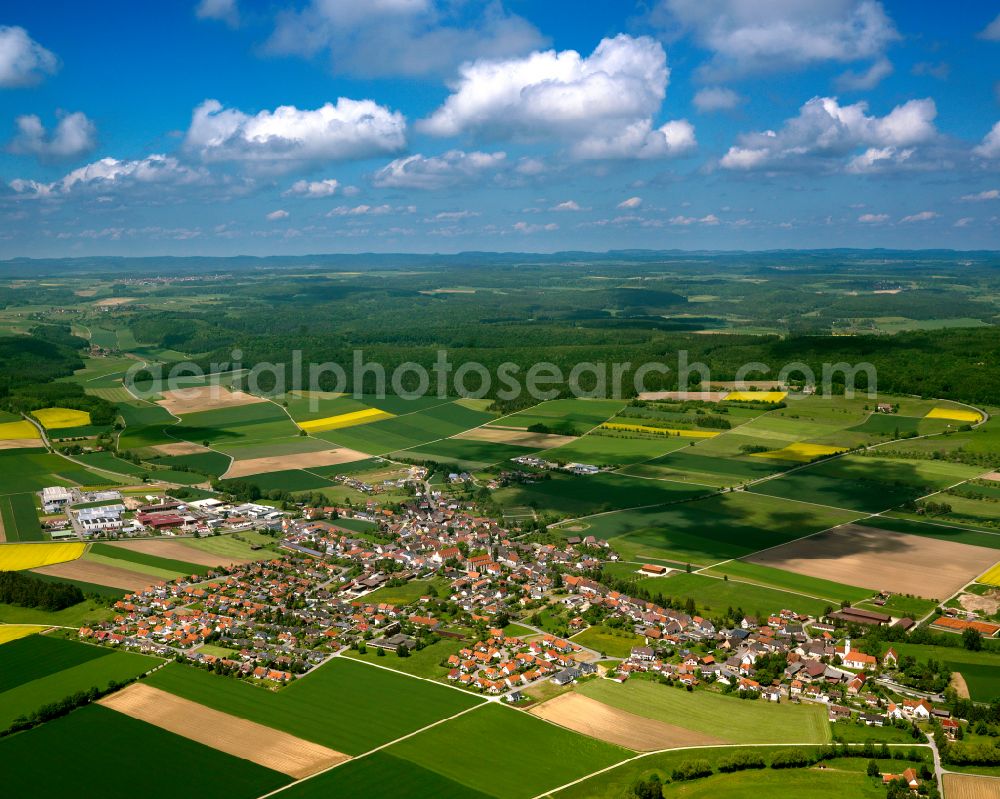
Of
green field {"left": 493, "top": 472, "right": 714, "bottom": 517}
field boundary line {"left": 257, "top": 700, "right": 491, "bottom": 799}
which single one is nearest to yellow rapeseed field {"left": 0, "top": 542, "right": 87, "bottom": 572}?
green field {"left": 493, "top": 472, "right": 714, "bottom": 517}

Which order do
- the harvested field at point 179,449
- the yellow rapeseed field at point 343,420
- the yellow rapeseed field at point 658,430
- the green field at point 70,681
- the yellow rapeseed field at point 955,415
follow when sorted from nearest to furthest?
the green field at point 70,681, the harvested field at point 179,449, the yellow rapeseed field at point 658,430, the yellow rapeseed field at point 955,415, the yellow rapeseed field at point 343,420

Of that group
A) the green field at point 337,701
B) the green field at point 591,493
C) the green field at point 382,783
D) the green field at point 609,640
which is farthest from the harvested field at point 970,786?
the green field at point 591,493

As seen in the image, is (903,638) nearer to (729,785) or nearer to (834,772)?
(834,772)

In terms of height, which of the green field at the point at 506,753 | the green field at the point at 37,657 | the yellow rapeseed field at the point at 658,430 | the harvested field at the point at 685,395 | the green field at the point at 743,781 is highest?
the harvested field at the point at 685,395

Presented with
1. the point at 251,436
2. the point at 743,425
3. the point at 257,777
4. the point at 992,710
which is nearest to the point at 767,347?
the point at 743,425

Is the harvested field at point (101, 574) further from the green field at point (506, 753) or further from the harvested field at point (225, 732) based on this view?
the green field at point (506, 753)

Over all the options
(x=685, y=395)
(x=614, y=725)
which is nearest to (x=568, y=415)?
(x=685, y=395)
